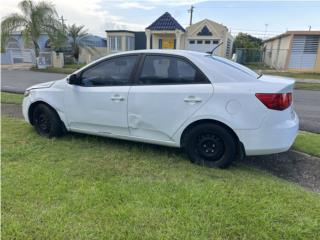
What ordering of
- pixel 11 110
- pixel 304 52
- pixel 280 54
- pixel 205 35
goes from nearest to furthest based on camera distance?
1. pixel 11 110
2. pixel 304 52
3. pixel 280 54
4. pixel 205 35

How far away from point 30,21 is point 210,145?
Answer: 2340 centimetres

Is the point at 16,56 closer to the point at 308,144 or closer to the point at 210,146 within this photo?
the point at 210,146

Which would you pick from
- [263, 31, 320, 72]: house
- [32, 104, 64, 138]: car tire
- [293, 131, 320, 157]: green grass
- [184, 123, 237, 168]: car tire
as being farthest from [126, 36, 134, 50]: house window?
[184, 123, 237, 168]: car tire

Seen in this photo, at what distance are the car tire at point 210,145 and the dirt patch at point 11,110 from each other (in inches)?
177

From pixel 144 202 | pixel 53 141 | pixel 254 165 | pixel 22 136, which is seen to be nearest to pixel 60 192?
pixel 144 202

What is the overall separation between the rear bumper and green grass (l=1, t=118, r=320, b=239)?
38 cm

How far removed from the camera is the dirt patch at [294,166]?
3576mm

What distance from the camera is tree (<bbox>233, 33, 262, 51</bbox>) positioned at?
33.6 metres

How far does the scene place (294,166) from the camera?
3947 millimetres

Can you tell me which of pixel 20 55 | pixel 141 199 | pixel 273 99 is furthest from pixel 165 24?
pixel 141 199

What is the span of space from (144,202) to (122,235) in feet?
1.72

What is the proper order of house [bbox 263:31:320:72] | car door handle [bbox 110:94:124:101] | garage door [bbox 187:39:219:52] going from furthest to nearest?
garage door [bbox 187:39:219:52] < house [bbox 263:31:320:72] < car door handle [bbox 110:94:124:101]

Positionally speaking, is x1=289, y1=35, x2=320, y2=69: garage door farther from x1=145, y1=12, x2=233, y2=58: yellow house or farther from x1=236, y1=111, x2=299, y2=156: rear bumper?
x1=236, y1=111, x2=299, y2=156: rear bumper

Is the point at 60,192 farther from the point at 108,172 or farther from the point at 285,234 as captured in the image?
the point at 285,234
